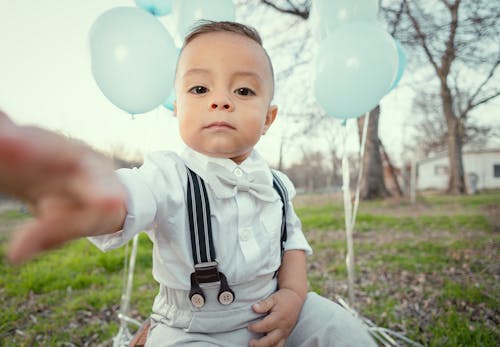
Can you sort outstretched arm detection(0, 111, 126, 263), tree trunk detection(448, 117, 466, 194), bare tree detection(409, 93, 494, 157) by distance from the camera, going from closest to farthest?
outstretched arm detection(0, 111, 126, 263), tree trunk detection(448, 117, 466, 194), bare tree detection(409, 93, 494, 157)

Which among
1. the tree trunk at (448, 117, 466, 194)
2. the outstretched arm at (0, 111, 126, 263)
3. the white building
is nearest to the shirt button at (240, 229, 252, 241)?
the outstretched arm at (0, 111, 126, 263)

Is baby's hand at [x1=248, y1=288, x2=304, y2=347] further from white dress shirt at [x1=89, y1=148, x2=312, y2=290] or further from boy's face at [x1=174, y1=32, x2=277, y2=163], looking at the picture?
boy's face at [x1=174, y1=32, x2=277, y2=163]

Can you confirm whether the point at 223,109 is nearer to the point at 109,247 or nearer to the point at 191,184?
the point at 191,184

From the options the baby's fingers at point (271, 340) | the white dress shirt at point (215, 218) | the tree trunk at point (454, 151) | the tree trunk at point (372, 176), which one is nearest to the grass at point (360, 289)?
the baby's fingers at point (271, 340)

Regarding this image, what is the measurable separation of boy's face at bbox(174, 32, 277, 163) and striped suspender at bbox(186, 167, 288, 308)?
159 mm

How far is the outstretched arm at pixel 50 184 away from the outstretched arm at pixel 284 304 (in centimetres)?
79

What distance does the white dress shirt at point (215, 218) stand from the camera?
3.18 feet

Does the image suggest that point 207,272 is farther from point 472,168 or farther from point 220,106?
point 472,168

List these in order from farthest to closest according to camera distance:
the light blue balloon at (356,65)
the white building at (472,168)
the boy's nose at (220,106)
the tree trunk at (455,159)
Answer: the white building at (472,168)
the tree trunk at (455,159)
the light blue balloon at (356,65)
the boy's nose at (220,106)

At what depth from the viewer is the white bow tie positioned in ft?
3.56

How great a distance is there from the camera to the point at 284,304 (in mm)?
1169

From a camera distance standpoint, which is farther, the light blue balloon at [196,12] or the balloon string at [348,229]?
the balloon string at [348,229]

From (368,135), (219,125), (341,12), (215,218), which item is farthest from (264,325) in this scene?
(368,135)

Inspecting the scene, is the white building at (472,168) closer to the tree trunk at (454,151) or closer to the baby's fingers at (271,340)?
the tree trunk at (454,151)
